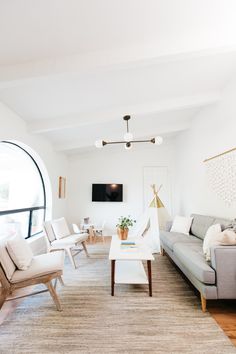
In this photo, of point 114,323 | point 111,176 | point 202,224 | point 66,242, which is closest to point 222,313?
point 114,323

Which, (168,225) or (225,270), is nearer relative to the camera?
(225,270)

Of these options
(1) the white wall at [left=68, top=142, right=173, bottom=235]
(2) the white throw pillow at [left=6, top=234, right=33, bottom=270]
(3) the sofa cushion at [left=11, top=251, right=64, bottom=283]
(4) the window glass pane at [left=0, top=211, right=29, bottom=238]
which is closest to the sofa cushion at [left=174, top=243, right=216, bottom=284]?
(3) the sofa cushion at [left=11, top=251, right=64, bottom=283]

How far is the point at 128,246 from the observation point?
2.79 metres

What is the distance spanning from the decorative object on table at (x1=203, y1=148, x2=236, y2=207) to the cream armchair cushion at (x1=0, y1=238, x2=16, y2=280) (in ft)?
10.6

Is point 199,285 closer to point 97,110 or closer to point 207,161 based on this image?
point 207,161

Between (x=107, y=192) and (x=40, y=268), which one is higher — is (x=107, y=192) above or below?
above

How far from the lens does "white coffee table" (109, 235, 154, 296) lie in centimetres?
226

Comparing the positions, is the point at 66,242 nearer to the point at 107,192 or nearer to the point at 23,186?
the point at 23,186

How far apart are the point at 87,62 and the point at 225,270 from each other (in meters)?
2.62

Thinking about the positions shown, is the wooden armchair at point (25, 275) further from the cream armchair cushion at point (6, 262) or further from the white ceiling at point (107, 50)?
the white ceiling at point (107, 50)

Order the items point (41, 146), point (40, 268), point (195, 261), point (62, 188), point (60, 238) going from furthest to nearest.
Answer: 1. point (62, 188)
2. point (41, 146)
3. point (60, 238)
4. point (195, 261)
5. point (40, 268)

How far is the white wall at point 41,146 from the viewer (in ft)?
8.67

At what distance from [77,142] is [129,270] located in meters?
3.23

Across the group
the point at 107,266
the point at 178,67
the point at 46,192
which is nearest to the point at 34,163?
the point at 46,192
